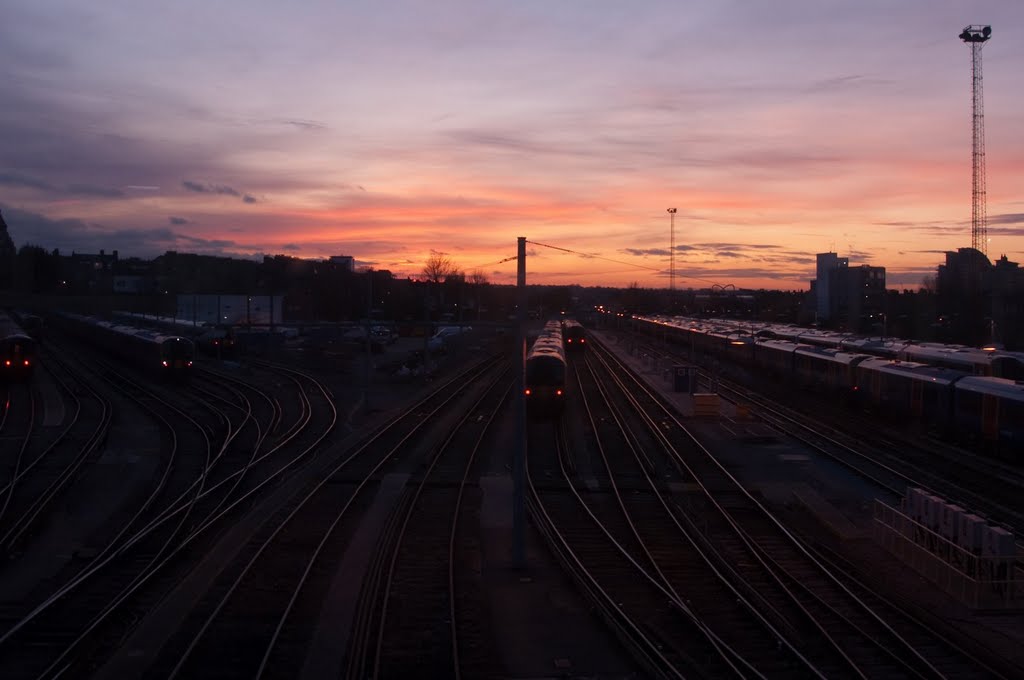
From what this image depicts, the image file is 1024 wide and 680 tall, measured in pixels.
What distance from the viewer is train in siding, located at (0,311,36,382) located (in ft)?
120

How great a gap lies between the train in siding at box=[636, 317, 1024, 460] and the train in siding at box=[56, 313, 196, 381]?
28.3 m

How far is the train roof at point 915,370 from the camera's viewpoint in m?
24.5

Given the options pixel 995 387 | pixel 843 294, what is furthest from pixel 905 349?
pixel 843 294

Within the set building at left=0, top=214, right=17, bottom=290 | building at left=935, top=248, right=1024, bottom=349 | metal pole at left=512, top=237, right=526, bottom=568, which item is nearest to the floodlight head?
building at left=935, top=248, right=1024, bottom=349

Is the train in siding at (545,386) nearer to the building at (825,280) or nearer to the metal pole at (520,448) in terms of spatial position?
the metal pole at (520,448)

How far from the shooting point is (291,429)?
2694 cm

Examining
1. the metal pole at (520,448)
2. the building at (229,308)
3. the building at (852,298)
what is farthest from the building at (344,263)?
the metal pole at (520,448)

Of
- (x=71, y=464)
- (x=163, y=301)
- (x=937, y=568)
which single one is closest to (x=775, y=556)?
(x=937, y=568)

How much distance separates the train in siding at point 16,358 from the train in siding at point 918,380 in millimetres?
34644

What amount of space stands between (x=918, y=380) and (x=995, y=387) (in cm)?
438

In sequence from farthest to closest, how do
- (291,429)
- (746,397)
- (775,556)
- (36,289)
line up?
(36,289) < (746,397) < (291,429) < (775,556)

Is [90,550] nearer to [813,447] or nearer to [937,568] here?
[937,568]

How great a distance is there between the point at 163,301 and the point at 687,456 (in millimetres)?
81032

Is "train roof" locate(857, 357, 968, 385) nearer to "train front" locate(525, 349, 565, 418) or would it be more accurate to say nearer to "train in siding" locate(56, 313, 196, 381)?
"train front" locate(525, 349, 565, 418)
